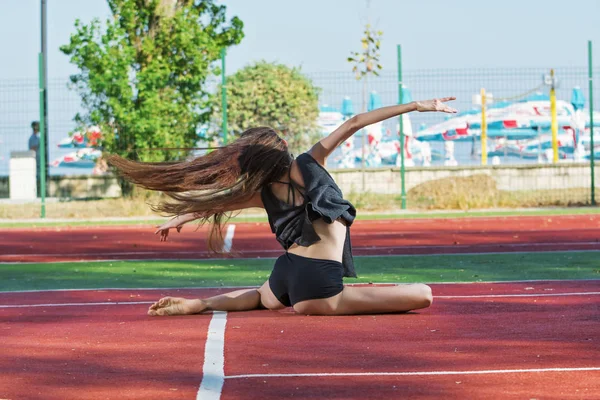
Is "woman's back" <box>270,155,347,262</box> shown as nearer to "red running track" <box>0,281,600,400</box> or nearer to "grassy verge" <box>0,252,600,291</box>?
"red running track" <box>0,281,600,400</box>

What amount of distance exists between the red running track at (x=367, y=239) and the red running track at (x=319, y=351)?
5.74 metres

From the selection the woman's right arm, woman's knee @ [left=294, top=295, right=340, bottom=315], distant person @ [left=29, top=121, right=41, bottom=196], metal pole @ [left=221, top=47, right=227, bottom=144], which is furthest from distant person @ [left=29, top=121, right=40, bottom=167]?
the woman's right arm

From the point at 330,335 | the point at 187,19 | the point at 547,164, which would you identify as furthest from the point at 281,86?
the point at 330,335

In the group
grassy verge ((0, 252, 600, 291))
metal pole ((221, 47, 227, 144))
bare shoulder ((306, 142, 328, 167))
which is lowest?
grassy verge ((0, 252, 600, 291))

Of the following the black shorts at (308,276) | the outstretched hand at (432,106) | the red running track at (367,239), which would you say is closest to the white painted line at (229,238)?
the red running track at (367,239)

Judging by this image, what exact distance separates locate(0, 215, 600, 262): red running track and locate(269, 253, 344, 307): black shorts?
6055 mm

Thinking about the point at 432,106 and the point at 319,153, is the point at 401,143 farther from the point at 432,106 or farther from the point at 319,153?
the point at 432,106

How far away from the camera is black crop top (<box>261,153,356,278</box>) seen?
8.13 metres

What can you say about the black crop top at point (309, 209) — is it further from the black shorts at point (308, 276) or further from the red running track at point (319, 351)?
the red running track at point (319, 351)

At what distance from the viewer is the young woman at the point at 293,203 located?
8133 mm

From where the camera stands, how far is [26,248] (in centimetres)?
1689

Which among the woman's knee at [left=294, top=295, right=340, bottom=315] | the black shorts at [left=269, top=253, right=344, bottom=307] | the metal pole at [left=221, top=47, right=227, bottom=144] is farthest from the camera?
the metal pole at [left=221, top=47, right=227, bottom=144]

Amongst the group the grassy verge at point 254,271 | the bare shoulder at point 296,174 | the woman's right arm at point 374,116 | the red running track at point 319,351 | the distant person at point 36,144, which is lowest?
the red running track at point 319,351

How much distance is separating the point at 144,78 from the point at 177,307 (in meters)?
16.7
